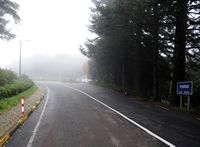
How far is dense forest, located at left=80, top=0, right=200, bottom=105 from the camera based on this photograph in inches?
624

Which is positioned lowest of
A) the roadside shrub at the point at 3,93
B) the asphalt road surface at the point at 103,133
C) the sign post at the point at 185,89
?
the asphalt road surface at the point at 103,133

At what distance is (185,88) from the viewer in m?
13.9

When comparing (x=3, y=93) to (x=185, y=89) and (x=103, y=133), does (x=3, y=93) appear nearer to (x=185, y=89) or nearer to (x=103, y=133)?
(x=103, y=133)

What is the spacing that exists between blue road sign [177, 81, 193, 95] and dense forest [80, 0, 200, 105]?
4.55 ft

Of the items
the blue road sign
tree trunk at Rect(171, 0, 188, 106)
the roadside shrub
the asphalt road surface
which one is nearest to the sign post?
the blue road sign

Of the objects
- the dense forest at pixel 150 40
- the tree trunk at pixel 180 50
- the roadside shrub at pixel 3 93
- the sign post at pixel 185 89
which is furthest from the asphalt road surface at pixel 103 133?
the dense forest at pixel 150 40

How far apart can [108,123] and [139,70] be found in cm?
1657

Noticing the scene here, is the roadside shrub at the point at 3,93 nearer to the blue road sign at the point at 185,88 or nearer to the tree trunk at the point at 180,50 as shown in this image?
the blue road sign at the point at 185,88

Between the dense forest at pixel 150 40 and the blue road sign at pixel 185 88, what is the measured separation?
1387 millimetres

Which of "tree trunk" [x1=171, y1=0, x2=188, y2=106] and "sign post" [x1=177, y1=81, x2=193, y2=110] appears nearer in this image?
"sign post" [x1=177, y1=81, x2=193, y2=110]

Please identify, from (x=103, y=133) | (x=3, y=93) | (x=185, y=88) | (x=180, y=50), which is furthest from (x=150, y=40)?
(x=103, y=133)

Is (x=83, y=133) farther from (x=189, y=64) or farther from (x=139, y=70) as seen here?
(x=139, y=70)

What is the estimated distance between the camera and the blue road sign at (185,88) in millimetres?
13474

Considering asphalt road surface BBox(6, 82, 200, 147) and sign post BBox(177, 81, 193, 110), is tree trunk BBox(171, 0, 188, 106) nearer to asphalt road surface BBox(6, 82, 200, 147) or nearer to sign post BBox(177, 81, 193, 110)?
sign post BBox(177, 81, 193, 110)
